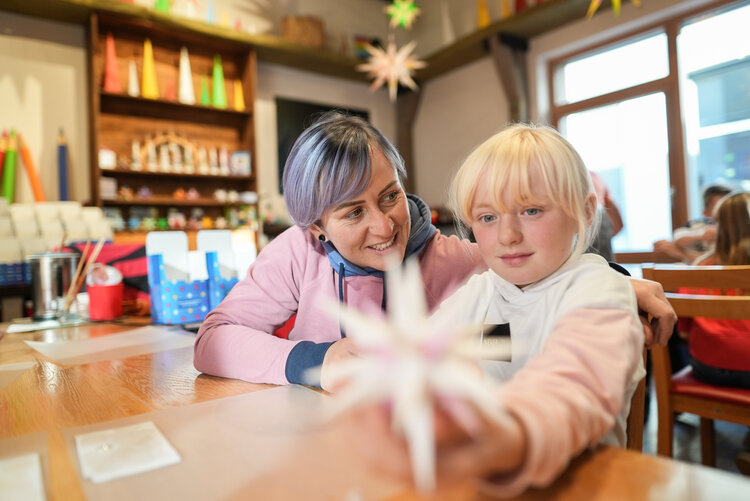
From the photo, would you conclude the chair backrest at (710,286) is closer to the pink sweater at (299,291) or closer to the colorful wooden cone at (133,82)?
the pink sweater at (299,291)

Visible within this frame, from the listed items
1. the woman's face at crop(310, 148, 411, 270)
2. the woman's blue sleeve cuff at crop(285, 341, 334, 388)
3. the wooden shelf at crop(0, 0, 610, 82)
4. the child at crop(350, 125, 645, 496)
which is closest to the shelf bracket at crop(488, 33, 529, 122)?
the wooden shelf at crop(0, 0, 610, 82)

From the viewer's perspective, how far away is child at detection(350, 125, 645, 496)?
0.32 meters

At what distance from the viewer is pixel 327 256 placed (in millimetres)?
1128

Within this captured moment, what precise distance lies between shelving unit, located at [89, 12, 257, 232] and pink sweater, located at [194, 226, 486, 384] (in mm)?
3231

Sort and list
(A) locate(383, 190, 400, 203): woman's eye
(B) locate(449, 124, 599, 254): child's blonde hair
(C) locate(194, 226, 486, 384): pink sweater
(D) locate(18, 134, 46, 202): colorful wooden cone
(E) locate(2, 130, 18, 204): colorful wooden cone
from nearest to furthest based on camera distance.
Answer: (B) locate(449, 124, 599, 254): child's blonde hair → (C) locate(194, 226, 486, 384): pink sweater → (A) locate(383, 190, 400, 203): woman's eye → (E) locate(2, 130, 18, 204): colorful wooden cone → (D) locate(18, 134, 46, 202): colorful wooden cone

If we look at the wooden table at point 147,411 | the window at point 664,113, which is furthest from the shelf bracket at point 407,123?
the wooden table at point 147,411

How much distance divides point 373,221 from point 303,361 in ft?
1.14

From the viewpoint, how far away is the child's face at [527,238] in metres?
0.70

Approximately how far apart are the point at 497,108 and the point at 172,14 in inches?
125

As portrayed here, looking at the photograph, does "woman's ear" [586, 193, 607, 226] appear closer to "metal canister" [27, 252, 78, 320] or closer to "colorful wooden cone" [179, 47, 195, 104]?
"metal canister" [27, 252, 78, 320]

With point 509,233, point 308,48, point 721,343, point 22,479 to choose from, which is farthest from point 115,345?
point 308,48

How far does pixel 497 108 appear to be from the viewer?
5.07 m

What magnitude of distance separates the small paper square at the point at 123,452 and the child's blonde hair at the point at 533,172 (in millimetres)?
532

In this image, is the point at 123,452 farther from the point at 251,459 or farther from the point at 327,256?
the point at 327,256
